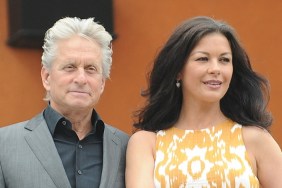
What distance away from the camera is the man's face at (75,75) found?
329 cm

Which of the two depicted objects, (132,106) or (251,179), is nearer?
(251,179)

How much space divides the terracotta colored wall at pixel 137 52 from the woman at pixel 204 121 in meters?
2.42

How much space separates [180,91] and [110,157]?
54cm

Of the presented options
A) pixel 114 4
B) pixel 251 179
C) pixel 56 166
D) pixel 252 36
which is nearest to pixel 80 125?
pixel 56 166

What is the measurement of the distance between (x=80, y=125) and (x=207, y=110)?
61 cm

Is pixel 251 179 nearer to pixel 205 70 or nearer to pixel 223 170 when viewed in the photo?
pixel 223 170

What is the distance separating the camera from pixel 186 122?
145 inches

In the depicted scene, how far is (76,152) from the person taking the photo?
3.30m

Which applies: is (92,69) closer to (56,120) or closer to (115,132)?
(56,120)

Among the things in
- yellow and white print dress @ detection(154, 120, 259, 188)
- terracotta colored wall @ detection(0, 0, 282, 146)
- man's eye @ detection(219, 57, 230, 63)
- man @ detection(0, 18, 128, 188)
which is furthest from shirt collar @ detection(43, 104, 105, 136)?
terracotta colored wall @ detection(0, 0, 282, 146)

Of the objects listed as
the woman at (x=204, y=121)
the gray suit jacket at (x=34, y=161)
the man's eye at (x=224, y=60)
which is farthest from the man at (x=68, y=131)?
the man's eye at (x=224, y=60)

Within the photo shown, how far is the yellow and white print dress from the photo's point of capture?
339cm

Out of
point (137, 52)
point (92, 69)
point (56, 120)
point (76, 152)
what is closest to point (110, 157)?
point (76, 152)

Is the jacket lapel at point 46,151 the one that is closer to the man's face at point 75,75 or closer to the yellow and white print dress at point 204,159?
the man's face at point 75,75
